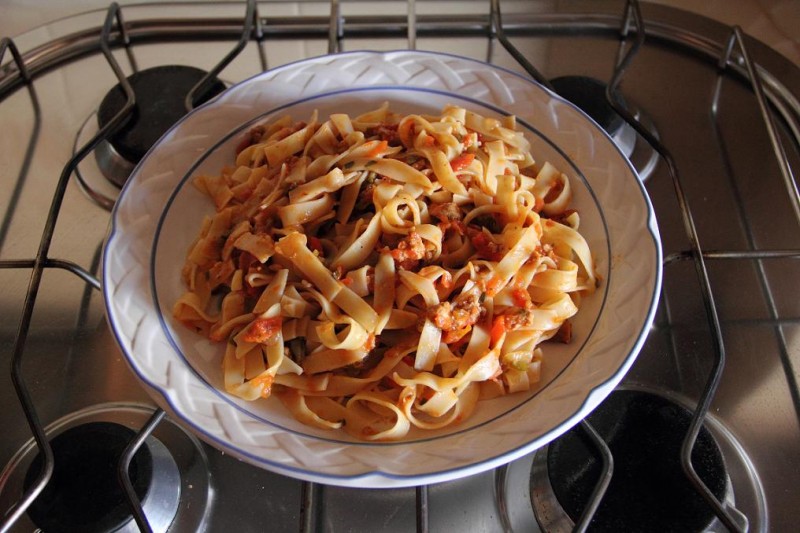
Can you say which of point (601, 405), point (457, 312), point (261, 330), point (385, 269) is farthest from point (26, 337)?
point (601, 405)

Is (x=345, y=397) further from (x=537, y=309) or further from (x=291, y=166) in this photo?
(x=291, y=166)

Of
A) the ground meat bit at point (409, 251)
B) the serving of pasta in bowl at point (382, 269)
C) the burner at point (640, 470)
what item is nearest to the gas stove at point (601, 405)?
the burner at point (640, 470)

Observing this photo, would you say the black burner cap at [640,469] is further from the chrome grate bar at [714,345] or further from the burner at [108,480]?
the burner at [108,480]

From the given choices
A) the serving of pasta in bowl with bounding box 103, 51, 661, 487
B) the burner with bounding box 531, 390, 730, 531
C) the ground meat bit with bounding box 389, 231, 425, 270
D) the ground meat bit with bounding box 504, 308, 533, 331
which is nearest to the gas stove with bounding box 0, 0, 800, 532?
the burner with bounding box 531, 390, 730, 531

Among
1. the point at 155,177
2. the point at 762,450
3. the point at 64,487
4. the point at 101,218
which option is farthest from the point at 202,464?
the point at 762,450

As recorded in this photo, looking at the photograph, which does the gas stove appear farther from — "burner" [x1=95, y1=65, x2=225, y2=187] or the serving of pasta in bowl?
the serving of pasta in bowl

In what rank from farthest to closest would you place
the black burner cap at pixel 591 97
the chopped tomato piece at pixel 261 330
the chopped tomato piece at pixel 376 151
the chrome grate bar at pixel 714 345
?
the black burner cap at pixel 591 97
the chopped tomato piece at pixel 376 151
the chopped tomato piece at pixel 261 330
the chrome grate bar at pixel 714 345
